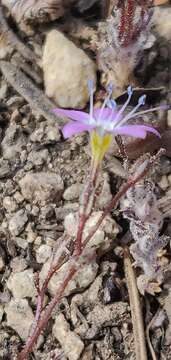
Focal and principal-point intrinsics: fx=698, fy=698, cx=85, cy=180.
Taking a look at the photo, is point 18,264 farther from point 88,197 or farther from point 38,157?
point 88,197

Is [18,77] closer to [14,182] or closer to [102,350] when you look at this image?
[14,182]

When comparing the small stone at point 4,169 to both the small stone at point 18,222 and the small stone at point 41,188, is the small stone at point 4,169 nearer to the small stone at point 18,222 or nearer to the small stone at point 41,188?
the small stone at point 41,188

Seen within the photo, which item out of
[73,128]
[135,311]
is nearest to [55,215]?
[135,311]

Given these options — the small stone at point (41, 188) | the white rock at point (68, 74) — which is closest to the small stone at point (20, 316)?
the small stone at point (41, 188)

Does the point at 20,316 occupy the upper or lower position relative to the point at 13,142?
lower

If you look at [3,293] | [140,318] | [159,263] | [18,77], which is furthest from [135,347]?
[18,77]

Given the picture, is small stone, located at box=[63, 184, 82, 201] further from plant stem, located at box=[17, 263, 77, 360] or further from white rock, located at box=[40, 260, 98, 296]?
plant stem, located at box=[17, 263, 77, 360]
